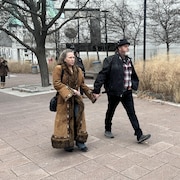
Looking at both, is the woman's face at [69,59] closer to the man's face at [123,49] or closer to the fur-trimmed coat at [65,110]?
the fur-trimmed coat at [65,110]

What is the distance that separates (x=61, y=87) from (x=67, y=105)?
1.02ft

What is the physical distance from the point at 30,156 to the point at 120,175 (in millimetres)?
1522

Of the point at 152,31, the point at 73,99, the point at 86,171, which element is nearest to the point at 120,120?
the point at 73,99

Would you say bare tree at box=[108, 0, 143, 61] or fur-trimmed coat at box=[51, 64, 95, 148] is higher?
bare tree at box=[108, 0, 143, 61]

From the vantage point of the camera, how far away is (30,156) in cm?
437

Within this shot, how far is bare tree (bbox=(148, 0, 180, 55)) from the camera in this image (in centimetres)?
1827

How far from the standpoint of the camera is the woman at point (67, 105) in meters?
4.18

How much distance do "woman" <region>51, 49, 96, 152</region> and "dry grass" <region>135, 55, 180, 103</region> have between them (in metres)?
4.56

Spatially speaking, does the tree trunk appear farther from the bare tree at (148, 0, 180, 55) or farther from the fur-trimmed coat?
the bare tree at (148, 0, 180, 55)

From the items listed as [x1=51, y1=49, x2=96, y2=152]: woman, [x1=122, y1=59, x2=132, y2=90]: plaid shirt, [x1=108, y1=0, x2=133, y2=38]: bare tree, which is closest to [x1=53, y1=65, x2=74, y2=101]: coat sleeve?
[x1=51, y1=49, x2=96, y2=152]: woman

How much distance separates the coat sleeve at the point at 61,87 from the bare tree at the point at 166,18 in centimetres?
1488

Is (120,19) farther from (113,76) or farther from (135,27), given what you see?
(113,76)

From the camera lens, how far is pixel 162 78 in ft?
29.9

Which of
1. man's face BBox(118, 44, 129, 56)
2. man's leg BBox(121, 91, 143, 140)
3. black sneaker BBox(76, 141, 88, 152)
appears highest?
man's face BBox(118, 44, 129, 56)
